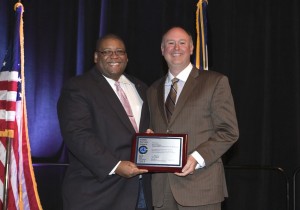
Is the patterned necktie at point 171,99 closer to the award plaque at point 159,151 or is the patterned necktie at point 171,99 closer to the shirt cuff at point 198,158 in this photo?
the award plaque at point 159,151

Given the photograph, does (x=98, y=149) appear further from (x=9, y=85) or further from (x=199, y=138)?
(x=9, y=85)

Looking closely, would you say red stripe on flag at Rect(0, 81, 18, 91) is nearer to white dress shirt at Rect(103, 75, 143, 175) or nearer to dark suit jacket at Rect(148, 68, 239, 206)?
white dress shirt at Rect(103, 75, 143, 175)

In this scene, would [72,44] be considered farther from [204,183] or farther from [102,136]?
[204,183]

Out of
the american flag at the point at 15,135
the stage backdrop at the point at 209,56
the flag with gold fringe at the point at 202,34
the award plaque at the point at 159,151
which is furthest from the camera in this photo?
the stage backdrop at the point at 209,56

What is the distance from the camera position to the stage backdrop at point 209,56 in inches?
213

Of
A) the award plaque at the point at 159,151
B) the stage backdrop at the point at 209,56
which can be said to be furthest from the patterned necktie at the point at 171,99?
the stage backdrop at the point at 209,56

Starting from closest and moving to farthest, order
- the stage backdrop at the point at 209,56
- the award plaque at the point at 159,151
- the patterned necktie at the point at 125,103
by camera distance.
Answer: the award plaque at the point at 159,151 < the patterned necktie at the point at 125,103 < the stage backdrop at the point at 209,56

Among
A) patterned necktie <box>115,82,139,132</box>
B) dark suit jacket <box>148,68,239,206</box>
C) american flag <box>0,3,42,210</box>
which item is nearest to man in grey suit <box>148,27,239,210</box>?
dark suit jacket <box>148,68,239,206</box>

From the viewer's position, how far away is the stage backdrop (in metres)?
5.40

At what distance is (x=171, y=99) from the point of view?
11.2 feet

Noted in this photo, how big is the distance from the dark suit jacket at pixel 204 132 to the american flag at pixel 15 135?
1.33 m

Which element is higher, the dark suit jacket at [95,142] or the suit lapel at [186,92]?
the suit lapel at [186,92]

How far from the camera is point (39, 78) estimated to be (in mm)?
5418

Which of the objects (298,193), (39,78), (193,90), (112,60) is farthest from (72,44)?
(298,193)
